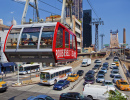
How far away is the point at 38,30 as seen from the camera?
880 centimetres

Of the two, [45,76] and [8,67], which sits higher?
[45,76]

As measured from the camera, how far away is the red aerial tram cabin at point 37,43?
852 centimetres

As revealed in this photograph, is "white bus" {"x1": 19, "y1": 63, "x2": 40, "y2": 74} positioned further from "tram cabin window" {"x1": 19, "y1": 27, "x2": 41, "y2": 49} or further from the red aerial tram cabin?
"tram cabin window" {"x1": 19, "y1": 27, "x2": 41, "y2": 49}

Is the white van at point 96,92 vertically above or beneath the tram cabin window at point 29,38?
beneath

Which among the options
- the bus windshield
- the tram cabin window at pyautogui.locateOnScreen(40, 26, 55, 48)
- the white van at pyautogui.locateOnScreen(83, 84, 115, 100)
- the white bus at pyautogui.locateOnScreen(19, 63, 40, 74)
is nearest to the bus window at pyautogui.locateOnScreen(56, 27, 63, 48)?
the tram cabin window at pyautogui.locateOnScreen(40, 26, 55, 48)

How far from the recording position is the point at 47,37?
27.8 feet

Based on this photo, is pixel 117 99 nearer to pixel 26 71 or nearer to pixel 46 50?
pixel 46 50

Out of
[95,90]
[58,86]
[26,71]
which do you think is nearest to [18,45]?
[95,90]

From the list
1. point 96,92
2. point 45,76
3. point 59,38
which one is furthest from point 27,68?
point 59,38

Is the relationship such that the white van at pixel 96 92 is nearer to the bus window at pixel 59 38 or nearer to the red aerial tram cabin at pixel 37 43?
the red aerial tram cabin at pixel 37 43

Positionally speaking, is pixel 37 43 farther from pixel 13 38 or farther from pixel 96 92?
pixel 96 92

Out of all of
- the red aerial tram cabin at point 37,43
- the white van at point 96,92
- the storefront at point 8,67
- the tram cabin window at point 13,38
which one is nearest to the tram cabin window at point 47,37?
the red aerial tram cabin at point 37,43

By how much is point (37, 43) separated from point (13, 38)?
1770 millimetres

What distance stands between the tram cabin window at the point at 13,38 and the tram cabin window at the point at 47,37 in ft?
6.02
